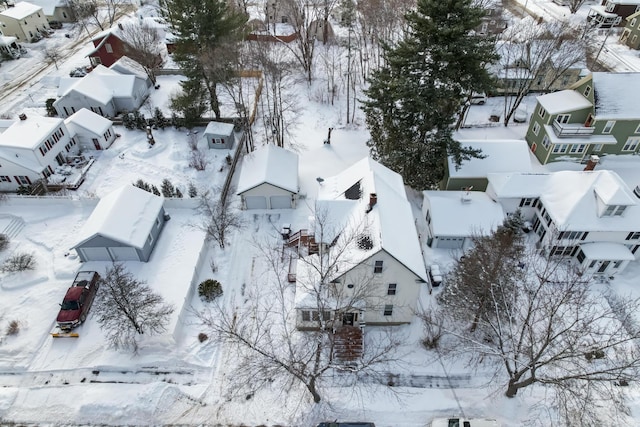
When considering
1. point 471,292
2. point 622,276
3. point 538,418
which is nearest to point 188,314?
point 471,292

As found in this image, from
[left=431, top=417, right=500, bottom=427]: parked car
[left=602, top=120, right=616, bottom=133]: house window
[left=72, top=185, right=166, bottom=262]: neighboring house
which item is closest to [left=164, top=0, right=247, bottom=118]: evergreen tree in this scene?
[left=72, top=185, right=166, bottom=262]: neighboring house

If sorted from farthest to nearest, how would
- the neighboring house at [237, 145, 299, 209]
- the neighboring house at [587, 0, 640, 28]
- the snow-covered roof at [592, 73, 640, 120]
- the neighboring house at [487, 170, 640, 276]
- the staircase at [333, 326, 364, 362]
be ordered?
the neighboring house at [587, 0, 640, 28] < the snow-covered roof at [592, 73, 640, 120] < the neighboring house at [237, 145, 299, 209] < the neighboring house at [487, 170, 640, 276] < the staircase at [333, 326, 364, 362]

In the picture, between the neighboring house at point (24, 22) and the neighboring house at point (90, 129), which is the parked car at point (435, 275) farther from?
the neighboring house at point (24, 22)

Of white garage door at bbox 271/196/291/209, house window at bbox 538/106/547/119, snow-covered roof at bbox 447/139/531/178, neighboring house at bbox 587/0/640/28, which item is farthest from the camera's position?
neighboring house at bbox 587/0/640/28

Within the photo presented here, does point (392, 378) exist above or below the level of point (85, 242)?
below

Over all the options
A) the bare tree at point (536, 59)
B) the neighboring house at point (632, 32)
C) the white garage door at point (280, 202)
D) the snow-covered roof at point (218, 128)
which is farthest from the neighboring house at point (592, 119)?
the neighboring house at point (632, 32)

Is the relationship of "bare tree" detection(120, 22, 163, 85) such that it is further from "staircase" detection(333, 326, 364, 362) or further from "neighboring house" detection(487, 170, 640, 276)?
"neighboring house" detection(487, 170, 640, 276)

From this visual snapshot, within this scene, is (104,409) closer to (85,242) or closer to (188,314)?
(188,314)
